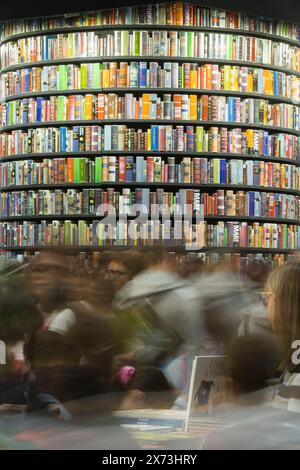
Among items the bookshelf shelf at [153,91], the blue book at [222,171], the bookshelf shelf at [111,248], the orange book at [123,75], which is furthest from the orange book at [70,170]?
the bookshelf shelf at [111,248]

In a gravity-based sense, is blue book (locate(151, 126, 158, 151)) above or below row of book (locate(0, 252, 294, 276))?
above

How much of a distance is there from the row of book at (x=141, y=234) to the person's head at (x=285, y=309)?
12.0 inches

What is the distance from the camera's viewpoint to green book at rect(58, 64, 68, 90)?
110 inches

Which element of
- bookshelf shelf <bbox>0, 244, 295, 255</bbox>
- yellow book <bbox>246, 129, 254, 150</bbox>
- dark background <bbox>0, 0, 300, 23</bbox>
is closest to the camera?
bookshelf shelf <bbox>0, 244, 295, 255</bbox>

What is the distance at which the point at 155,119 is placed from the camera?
2785 millimetres

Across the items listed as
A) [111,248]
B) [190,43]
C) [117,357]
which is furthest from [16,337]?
[190,43]

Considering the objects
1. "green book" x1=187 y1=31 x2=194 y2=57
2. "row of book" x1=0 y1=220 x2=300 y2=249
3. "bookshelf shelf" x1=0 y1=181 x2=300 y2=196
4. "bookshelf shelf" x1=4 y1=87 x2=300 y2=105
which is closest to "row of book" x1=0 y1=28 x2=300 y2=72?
"green book" x1=187 y1=31 x2=194 y2=57

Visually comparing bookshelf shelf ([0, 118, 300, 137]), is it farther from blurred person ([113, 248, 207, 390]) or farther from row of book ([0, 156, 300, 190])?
blurred person ([113, 248, 207, 390])

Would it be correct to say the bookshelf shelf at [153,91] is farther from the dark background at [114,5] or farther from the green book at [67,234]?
the green book at [67,234]

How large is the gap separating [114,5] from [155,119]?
0.65 m

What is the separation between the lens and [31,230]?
210cm

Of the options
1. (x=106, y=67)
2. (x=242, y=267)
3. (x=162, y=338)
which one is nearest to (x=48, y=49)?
(x=106, y=67)

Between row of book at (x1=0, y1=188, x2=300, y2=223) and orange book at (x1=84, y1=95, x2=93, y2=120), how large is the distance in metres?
0.36

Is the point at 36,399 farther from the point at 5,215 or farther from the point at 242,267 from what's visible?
the point at 5,215
